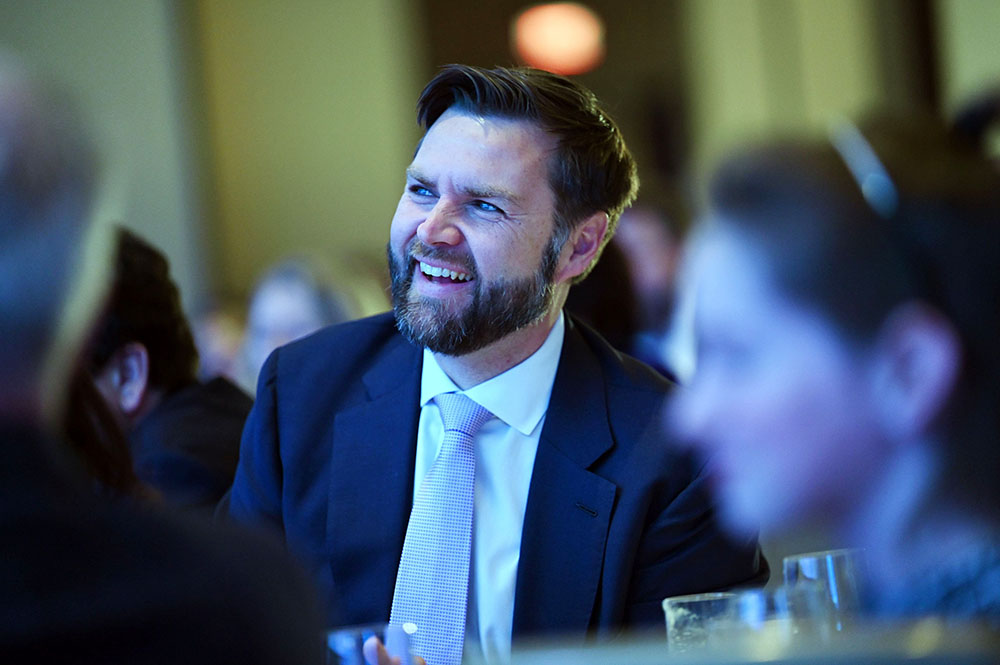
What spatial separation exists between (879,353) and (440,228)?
1167 millimetres

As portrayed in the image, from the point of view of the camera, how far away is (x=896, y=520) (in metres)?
→ 0.91

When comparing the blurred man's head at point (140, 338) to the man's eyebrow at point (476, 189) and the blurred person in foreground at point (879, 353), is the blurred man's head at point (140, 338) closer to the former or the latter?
the man's eyebrow at point (476, 189)

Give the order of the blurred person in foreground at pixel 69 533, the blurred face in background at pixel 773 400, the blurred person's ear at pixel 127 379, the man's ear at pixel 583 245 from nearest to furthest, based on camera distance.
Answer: the blurred person in foreground at pixel 69 533 → the blurred face in background at pixel 773 400 → the man's ear at pixel 583 245 → the blurred person's ear at pixel 127 379

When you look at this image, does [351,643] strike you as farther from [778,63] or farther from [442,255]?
[778,63]

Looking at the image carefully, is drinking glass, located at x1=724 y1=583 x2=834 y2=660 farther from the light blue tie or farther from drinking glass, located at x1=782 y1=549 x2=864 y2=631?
the light blue tie

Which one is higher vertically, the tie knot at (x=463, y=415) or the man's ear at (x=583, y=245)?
the man's ear at (x=583, y=245)

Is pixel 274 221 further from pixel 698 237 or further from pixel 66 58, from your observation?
pixel 698 237

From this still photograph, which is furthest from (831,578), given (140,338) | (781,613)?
(140,338)

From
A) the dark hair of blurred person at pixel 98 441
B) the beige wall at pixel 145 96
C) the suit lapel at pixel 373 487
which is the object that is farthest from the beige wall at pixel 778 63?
the dark hair of blurred person at pixel 98 441

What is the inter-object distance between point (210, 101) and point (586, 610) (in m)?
5.47

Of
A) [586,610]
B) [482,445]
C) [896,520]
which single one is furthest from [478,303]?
[896,520]

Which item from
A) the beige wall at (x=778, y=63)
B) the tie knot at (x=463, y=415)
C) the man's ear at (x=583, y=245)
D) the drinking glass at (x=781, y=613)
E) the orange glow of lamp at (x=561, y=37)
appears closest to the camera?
the drinking glass at (x=781, y=613)

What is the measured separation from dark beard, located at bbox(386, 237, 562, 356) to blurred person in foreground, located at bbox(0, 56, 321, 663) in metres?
1.08

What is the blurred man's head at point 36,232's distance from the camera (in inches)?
32.2
